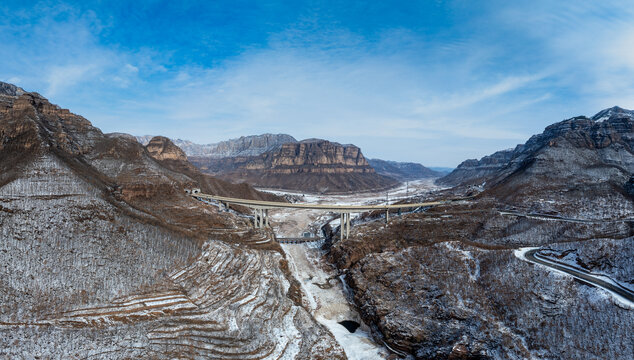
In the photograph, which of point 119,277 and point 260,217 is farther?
point 260,217

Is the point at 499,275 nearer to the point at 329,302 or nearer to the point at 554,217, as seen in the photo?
the point at 329,302

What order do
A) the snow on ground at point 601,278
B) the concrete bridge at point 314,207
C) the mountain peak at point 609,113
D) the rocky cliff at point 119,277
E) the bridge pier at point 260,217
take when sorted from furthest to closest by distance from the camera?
the mountain peak at point 609,113, the bridge pier at point 260,217, the concrete bridge at point 314,207, the snow on ground at point 601,278, the rocky cliff at point 119,277

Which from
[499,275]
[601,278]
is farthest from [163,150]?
[601,278]

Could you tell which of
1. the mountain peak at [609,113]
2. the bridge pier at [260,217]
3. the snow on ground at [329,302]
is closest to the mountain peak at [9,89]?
the bridge pier at [260,217]

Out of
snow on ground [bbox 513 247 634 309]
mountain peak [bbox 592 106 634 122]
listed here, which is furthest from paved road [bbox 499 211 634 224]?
mountain peak [bbox 592 106 634 122]

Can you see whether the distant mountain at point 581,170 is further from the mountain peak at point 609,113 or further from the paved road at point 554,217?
the mountain peak at point 609,113

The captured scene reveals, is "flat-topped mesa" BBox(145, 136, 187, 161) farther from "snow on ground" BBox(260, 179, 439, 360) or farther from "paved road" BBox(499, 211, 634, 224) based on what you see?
"paved road" BBox(499, 211, 634, 224)
